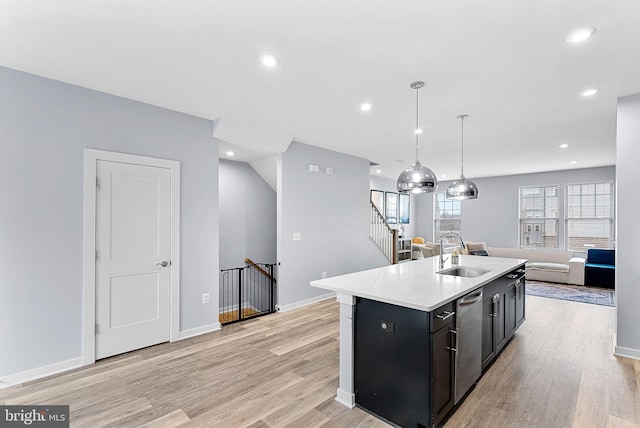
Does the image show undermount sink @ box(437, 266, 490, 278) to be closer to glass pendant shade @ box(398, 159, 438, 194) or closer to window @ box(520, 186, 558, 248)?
glass pendant shade @ box(398, 159, 438, 194)

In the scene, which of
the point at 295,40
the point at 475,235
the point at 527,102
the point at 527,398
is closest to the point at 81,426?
the point at 295,40

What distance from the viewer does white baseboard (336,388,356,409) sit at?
232cm

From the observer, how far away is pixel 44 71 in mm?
2697

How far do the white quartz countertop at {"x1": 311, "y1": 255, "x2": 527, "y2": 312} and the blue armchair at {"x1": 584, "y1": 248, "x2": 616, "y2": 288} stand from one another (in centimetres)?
482

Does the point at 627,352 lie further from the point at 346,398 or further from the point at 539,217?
the point at 539,217

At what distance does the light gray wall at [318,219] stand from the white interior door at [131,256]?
173 centimetres

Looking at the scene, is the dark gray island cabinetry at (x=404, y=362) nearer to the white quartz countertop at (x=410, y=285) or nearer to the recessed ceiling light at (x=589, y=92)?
the white quartz countertop at (x=410, y=285)

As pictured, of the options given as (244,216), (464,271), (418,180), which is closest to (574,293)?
(464,271)

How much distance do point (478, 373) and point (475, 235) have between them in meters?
7.56

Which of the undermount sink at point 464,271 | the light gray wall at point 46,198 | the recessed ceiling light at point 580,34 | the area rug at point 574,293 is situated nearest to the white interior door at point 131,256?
the light gray wall at point 46,198

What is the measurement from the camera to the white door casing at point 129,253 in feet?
10.0

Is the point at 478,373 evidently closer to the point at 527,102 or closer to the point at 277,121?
the point at 527,102

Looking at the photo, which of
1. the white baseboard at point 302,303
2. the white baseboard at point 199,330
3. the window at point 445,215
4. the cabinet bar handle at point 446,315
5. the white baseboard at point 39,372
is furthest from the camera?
the window at point 445,215

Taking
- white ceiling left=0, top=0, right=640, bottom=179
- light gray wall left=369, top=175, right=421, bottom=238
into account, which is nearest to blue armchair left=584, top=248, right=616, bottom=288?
white ceiling left=0, top=0, right=640, bottom=179
